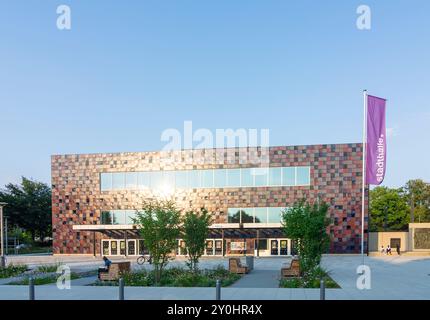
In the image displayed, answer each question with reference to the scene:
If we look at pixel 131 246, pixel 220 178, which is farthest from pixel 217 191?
pixel 131 246

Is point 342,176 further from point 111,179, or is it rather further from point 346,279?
point 111,179

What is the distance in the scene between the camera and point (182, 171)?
38.7 metres

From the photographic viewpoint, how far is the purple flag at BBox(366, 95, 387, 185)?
1734cm

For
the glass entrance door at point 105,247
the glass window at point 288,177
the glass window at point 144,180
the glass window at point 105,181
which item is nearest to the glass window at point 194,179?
the glass window at point 144,180

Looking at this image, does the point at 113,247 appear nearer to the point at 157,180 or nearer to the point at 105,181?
the point at 105,181

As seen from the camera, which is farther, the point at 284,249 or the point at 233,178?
the point at 233,178

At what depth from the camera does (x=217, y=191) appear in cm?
3766

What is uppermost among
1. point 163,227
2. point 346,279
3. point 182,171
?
point 182,171

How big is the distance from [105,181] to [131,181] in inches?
130

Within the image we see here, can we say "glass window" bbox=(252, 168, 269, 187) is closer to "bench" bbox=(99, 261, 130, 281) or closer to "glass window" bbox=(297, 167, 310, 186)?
"glass window" bbox=(297, 167, 310, 186)

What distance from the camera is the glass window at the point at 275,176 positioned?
36.6 metres

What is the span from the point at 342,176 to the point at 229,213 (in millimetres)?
12312

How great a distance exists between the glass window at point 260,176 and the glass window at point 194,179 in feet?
20.3
